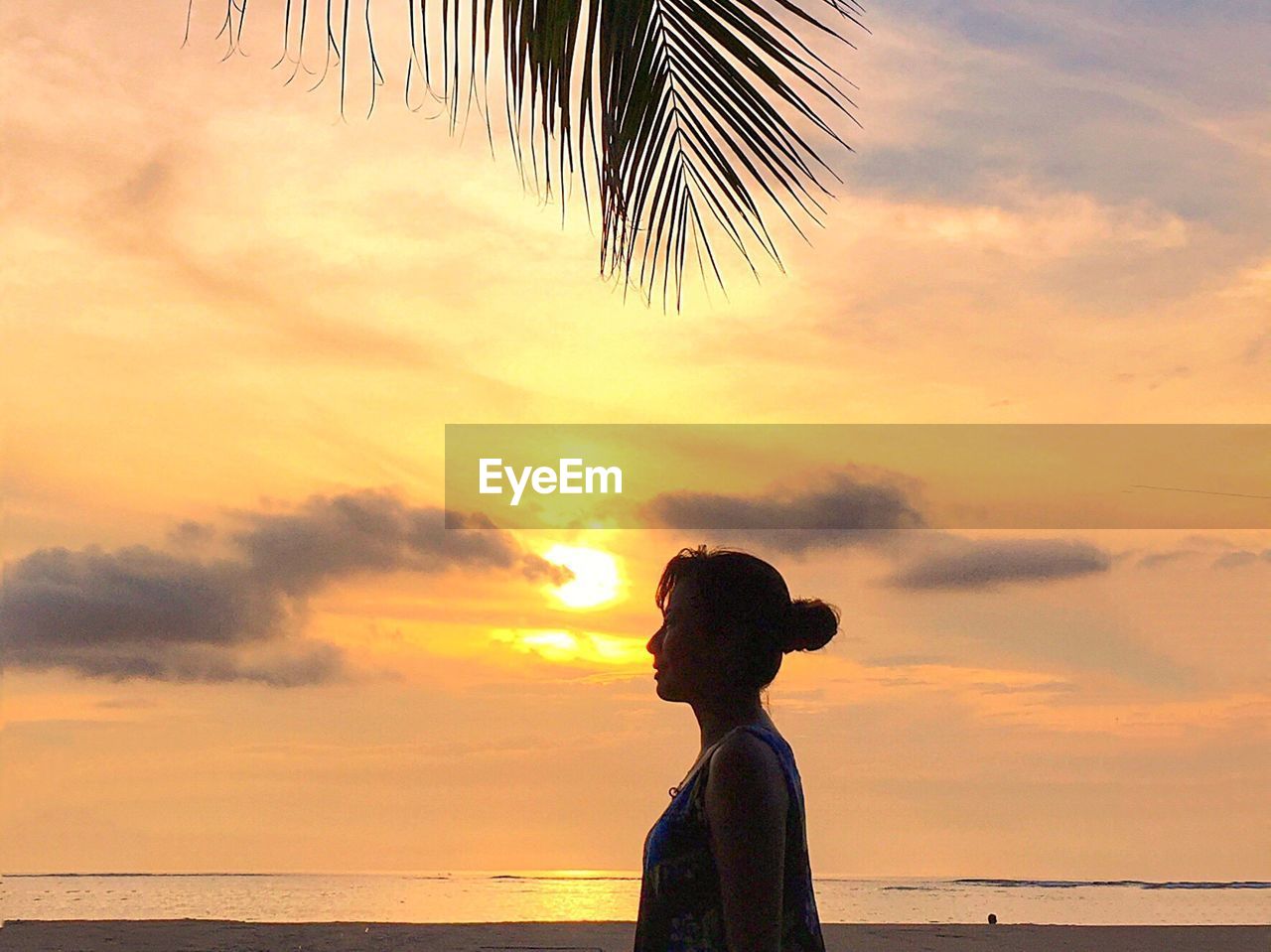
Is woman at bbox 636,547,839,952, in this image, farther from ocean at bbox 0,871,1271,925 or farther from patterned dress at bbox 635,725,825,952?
ocean at bbox 0,871,1271,925

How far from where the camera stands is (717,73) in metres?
2.91

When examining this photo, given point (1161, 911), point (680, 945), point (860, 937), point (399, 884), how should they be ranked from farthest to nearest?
1. point (399, 884)
2. point (1161, 911)
3. point (860, 937)
4. point (680, 945)

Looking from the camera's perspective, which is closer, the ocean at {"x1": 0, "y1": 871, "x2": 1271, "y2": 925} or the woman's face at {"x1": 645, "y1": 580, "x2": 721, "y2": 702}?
the woman's face at {"x1": 645, "y1": 580, "x2": 721, "y2": 702}

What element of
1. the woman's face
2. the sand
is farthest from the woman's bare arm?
the sand

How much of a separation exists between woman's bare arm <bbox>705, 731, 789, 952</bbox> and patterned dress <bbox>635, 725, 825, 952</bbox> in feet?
0.13

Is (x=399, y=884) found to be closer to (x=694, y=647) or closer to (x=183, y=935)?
(x=183, y=935)

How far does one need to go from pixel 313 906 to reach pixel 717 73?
33343 mm

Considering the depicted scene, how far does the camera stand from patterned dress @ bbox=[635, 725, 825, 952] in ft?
8.06

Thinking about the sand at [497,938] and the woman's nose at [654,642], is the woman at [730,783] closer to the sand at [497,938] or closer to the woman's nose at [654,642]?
the woman's nose at [654,642]

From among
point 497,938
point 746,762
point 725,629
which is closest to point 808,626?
point 725,629

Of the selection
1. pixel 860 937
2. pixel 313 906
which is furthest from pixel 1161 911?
pixel 313 906

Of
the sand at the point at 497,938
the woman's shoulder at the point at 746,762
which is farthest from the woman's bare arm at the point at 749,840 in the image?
the sand at the point at 497,938

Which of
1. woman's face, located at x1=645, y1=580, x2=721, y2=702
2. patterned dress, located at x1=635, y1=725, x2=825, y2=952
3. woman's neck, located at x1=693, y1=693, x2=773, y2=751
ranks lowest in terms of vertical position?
patterned dress, located at x1=635, y1=725, x2=825, y2=952

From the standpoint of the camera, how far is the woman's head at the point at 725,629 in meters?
2.56
